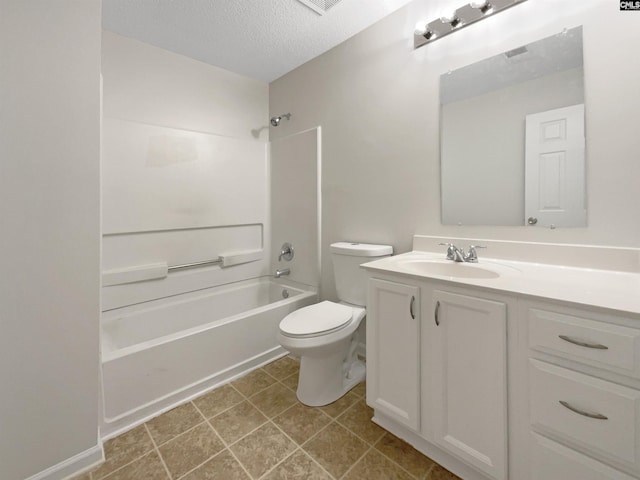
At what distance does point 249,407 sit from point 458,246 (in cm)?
146

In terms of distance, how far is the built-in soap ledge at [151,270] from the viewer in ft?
6.26

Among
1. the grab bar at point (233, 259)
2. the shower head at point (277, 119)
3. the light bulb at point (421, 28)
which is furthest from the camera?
the shower head at point (277, 119)

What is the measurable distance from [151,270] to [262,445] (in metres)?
1.43

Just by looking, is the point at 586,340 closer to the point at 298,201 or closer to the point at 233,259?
the point at 298,201

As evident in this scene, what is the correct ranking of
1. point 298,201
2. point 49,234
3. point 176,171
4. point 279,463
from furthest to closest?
point 298,201 → point 176,171 → point 279,463 → point 49,234

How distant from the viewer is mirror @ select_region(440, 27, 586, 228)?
4.01ft

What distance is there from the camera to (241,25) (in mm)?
1871

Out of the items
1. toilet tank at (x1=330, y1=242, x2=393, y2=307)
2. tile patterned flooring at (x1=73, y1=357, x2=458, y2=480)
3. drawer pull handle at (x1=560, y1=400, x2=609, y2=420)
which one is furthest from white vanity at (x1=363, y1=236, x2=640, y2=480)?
toilet tank at (x1=330, y1=242, x2=393, y2=307)

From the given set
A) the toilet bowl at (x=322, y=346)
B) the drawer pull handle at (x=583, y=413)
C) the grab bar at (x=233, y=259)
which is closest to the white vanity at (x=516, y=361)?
the drawer pull handle at (x=583, y=413)

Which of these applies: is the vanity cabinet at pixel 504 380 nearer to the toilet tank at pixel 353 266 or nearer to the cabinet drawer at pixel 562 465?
the cabinet drawer at pixel 562 465

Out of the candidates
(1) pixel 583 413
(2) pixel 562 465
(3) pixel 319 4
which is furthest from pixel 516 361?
(3) pixel 319 4

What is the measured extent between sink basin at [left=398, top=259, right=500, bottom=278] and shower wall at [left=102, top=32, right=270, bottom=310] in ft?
5.40

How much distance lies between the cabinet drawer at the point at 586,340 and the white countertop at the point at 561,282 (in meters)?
0.06

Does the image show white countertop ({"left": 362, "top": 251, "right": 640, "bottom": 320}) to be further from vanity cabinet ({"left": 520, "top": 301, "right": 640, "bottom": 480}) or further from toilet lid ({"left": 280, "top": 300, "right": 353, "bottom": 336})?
toilet lid ({"left": 280, "top": 300, "right": 353, "bottom": 336})
